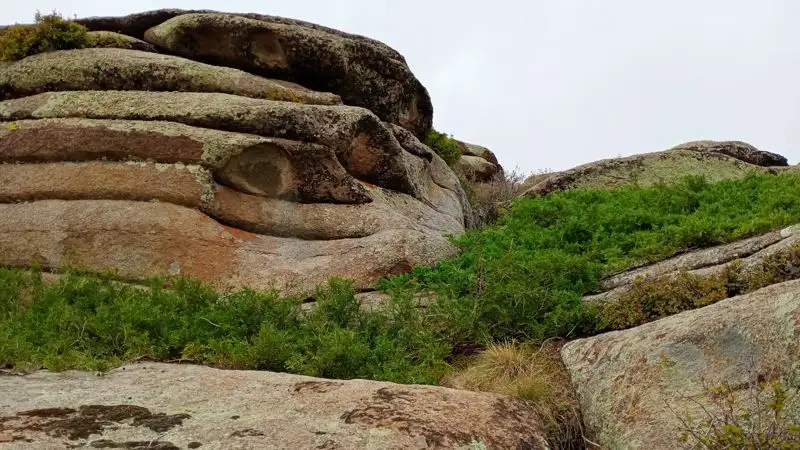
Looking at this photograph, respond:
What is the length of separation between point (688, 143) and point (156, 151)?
16491 millimetres

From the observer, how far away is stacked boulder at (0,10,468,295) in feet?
38.6

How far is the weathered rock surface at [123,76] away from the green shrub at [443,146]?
23.0ft

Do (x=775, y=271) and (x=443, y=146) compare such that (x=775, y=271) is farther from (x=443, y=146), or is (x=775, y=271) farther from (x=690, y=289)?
(x=443, y=146)

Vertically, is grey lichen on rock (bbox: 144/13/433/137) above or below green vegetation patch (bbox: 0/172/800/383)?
above

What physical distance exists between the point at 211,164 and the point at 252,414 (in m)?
7.43

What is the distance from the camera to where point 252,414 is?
611 centimetres

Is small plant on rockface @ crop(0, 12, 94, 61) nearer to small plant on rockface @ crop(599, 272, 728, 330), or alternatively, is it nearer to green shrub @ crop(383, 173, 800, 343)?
green shrub @ crop(383, 173, 800, 343)

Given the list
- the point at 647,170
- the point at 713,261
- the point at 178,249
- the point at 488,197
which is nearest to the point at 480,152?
the point at 488,197

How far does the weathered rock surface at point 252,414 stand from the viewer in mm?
5664

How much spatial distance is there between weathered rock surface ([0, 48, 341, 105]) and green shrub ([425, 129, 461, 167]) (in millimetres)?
7023

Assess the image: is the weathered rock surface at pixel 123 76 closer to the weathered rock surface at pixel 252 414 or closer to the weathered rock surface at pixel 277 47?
the weathered rock surface at pixel 277 47

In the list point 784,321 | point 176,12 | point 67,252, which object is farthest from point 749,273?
point 176,12

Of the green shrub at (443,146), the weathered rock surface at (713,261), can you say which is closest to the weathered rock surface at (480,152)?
the green shrub at (443,146)

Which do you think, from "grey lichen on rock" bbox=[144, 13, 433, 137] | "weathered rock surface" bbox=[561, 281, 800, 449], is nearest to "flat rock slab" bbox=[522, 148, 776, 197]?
"grey lichen on rock" bbox=[144, 13, 433, 137]
